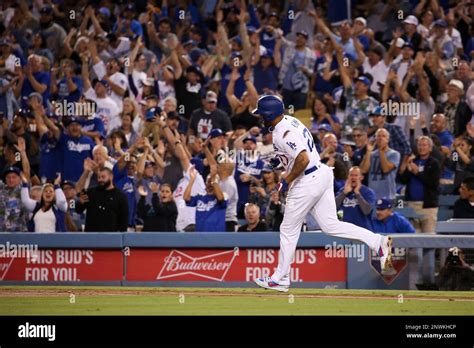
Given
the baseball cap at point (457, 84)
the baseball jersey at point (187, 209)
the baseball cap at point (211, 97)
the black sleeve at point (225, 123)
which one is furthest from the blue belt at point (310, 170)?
the baseball cap at point (211, 97)

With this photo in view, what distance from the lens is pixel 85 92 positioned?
20.6 meters

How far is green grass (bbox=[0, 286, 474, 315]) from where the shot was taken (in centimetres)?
1164

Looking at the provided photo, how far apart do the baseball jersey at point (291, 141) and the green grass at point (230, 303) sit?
1616 mm

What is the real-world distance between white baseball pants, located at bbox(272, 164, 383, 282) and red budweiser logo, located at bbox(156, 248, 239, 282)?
3000mm

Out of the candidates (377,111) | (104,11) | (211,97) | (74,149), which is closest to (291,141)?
(377,111)

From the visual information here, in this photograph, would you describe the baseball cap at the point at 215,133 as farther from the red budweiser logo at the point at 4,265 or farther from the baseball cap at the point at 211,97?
the red budweiser logo at the point at 4,265

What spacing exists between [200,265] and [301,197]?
3.51 metres

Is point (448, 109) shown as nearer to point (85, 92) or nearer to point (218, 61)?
point (218, 61)

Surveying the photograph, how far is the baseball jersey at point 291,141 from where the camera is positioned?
1199 cm

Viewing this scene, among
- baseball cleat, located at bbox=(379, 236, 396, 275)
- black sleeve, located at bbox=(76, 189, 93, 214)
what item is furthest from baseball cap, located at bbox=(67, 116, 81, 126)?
baseball cleat, located at bbox=(379, 236, 396, 275)

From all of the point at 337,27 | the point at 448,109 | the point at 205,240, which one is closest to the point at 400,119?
the point at 448,109

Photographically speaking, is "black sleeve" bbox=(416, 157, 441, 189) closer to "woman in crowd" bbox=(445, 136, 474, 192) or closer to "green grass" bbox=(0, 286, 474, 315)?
"woman in crowd" bbox=(445, 136, 474, 192)
